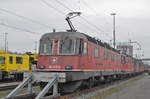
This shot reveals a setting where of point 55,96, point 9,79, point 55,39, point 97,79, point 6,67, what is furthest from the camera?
point 9,79

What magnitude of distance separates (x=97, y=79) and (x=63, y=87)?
16.3 ft

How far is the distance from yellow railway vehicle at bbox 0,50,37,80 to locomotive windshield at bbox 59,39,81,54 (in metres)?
13.4

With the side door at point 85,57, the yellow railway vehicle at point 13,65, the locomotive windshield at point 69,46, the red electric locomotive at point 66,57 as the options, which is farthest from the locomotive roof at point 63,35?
the yellow railway vehicle at point 13,65

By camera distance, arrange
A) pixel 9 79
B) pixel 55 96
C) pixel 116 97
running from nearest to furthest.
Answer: pixel 55 96 < pixel 116 97 < pixel 9 79

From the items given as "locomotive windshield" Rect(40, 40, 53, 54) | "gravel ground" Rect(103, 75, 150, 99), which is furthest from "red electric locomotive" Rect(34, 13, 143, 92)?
"gravel ground" Rect(103, 75, 150, 99)

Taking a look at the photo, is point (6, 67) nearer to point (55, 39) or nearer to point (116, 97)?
point (55, 39)

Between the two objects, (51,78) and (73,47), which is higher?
(73,47)

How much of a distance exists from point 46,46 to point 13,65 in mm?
13352

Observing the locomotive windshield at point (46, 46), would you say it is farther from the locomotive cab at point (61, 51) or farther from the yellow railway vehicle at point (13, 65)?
the yellow railway vehicle at point (13, 65)

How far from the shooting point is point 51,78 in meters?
10.8

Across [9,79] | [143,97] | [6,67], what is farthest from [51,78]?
[9,79]

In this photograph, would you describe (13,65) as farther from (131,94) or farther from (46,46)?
(131,94)

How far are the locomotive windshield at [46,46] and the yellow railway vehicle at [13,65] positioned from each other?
40.9ft

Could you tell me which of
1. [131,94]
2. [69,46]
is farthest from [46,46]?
[131,94]
